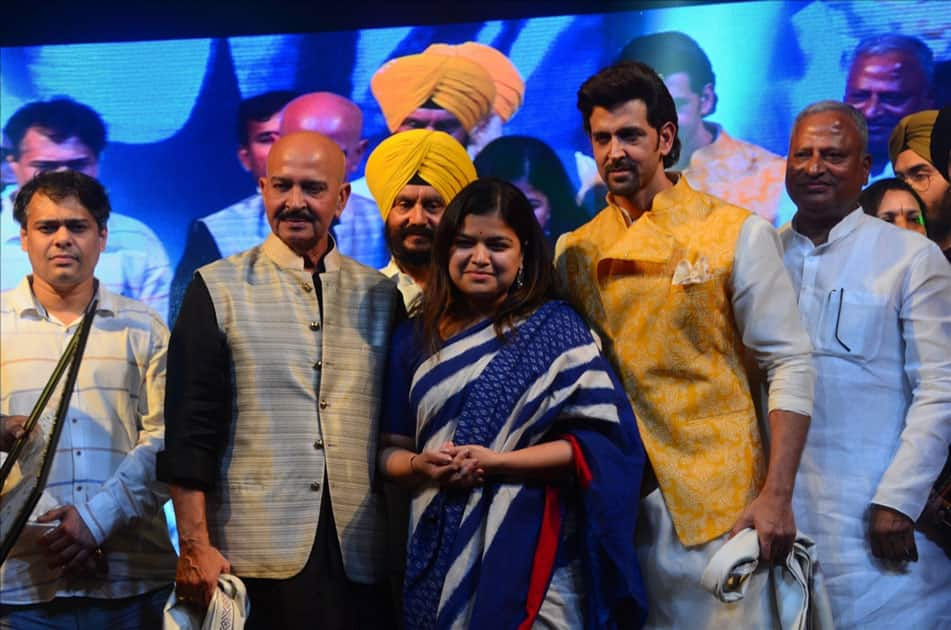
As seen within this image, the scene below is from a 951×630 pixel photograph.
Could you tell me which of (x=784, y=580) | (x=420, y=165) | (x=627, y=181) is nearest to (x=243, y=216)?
(x=420, y=165)

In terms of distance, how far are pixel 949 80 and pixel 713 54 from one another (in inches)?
30.6

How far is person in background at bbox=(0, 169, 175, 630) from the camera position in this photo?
3527 millimetres

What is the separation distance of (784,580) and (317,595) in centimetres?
114

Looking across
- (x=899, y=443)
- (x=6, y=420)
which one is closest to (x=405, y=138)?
(x=6, y=420)

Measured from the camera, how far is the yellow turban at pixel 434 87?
4148mm

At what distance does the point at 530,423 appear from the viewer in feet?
9.14

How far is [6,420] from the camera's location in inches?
142

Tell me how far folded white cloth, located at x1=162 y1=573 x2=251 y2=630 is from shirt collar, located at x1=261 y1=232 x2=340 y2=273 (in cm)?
80

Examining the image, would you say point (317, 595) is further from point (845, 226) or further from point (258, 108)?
point (258, 108)

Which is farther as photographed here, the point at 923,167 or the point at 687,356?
the point at 923,167

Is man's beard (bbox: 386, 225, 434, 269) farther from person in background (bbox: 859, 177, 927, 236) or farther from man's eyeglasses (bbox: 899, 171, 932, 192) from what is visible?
man's eyeglasses (bbox: 899, 171, 932, 192)

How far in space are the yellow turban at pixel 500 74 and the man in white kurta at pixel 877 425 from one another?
128 cm

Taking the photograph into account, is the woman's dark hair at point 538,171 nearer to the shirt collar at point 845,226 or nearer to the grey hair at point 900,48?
the shirt collar at point 845,226

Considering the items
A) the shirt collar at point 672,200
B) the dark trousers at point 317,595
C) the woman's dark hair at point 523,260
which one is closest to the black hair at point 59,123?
the woman's dark hair at point 523,260
